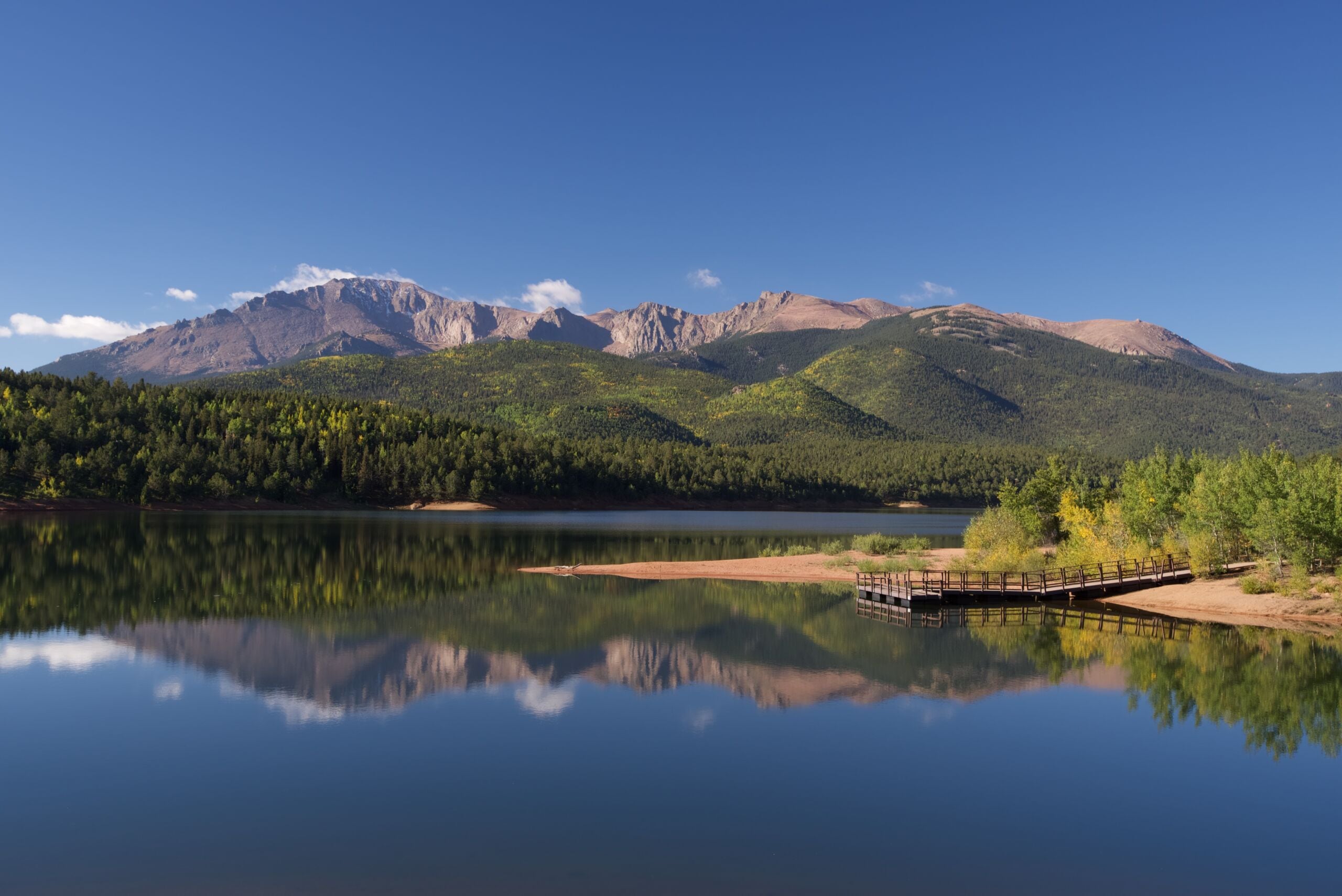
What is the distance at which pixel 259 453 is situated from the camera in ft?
511

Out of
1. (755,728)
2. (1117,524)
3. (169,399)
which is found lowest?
(755,728)

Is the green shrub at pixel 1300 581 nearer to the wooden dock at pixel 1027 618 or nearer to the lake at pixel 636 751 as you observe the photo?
the wooden dock at pixel 1027 618

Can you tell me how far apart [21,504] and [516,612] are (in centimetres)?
11073

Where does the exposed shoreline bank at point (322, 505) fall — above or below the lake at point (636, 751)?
above

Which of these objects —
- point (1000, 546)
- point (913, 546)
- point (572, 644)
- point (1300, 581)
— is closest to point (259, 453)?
point (913, 546)

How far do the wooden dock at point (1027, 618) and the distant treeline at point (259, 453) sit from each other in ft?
343

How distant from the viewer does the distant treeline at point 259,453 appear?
453 feet

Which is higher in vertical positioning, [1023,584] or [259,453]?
[259,453]

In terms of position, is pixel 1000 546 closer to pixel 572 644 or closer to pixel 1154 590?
pixel 1154 590

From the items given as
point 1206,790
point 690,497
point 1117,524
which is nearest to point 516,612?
point 1206,790

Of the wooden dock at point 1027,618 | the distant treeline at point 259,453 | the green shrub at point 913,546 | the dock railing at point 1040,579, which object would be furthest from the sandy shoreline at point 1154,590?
the distant treeline at point 259,453

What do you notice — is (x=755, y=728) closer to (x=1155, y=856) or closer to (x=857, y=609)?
(x=1155, y=856)

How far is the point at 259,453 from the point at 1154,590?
143 meters

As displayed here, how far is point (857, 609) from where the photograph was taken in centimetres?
5612
